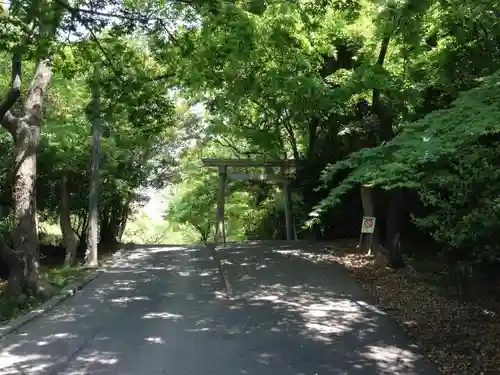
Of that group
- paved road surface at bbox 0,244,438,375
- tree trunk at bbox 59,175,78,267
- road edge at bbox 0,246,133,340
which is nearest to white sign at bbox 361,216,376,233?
paved road surface at bbox 0,244,438,375

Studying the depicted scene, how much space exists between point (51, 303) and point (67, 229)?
19.5 feet

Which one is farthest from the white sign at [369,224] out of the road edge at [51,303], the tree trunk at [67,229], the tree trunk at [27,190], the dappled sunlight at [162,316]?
the tree trunk at [67,229]

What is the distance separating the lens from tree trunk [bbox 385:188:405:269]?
43.3 ft

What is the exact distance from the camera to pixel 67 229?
646 inches

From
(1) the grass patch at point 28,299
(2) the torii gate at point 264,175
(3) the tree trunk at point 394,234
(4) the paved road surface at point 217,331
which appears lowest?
(4) the paved road surface at point 217,331

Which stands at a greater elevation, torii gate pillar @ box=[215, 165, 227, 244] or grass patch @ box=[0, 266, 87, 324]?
torii gate pillar @ box=[215, 165, 227, 244]

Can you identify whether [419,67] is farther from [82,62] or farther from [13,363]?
[13,363]

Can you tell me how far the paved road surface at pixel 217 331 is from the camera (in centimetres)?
685

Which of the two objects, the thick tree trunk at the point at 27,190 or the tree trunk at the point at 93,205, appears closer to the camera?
the thick tree trunk at the point at 27,190

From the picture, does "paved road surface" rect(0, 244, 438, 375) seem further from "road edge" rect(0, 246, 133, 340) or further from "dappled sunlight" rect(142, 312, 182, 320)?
"road edge" rect(0, 246, 133, 340)

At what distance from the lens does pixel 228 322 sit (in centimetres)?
921

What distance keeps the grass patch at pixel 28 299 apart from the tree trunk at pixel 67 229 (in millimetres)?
1825

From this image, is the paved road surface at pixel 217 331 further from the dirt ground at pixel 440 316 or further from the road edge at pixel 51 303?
the dirt ground at pixel 440 316

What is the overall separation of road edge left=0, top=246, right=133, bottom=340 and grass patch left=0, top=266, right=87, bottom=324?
6.1 inches
